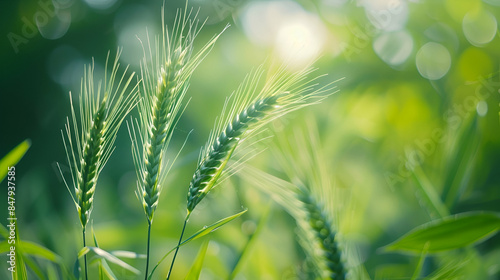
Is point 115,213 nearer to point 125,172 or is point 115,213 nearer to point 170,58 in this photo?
point 125,172

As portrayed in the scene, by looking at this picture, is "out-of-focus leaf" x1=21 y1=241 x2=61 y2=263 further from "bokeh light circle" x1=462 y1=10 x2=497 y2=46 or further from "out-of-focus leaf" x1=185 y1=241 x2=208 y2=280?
"bokeh light circle" x1=462 y1=10 x2=497 y2=46

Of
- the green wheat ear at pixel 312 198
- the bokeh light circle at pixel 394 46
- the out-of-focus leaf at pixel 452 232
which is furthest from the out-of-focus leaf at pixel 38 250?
the bokeh light circle at pixel 394 46

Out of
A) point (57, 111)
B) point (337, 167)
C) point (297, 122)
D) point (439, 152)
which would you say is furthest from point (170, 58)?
point (57, 111)

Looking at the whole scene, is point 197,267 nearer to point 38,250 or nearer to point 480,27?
point 38,250

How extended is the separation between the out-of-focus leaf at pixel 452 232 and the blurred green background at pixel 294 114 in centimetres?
11

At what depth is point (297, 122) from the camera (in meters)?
0.58

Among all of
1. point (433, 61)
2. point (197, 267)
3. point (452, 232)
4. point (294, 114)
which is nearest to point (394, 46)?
point (433, 61)

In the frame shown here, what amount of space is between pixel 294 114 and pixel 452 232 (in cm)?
30

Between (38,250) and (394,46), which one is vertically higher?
(394,46)

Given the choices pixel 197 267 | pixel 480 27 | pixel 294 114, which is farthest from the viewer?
pixel 480 27

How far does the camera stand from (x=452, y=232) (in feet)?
1.17

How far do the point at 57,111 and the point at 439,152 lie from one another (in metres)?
0.76

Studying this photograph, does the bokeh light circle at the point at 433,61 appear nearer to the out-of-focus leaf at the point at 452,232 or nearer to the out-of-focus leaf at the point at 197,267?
the out-of-focus leaf at the point at 452,232

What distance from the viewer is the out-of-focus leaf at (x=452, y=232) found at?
35 cm
